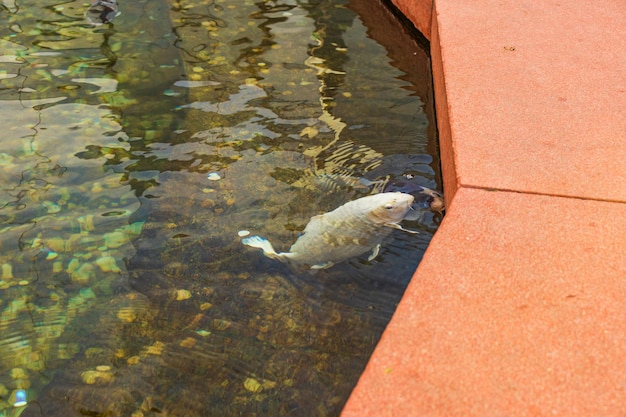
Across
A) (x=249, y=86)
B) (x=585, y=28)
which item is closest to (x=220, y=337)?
(x=249, y=86)

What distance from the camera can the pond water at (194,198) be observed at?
3.05 metres

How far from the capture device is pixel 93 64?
6.00 meters

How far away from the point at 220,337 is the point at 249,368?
0.88 ft

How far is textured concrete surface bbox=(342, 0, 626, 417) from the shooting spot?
86.8 inches

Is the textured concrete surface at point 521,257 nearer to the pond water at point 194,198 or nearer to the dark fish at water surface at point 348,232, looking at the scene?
the dark fish at water surface at point 348,232

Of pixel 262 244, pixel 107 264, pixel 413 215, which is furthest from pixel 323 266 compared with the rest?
pixel 107 264

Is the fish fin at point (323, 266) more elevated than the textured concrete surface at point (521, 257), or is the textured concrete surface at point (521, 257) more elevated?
the textured concrete surface at point (521, 257)

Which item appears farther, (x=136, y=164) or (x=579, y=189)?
(x=136, y=164)

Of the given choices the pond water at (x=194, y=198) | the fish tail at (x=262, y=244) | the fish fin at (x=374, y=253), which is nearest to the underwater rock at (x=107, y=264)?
the pond water at (x=194, y=198)

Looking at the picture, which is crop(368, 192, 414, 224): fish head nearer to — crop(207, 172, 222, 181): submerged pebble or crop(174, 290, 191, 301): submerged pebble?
crop(174, 290, 191, 301): submerged pebble

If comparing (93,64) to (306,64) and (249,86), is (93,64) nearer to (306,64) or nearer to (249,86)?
(249,86)

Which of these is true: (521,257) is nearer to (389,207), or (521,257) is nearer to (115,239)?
(389,207)

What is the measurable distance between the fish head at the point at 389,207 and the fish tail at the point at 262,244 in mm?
599

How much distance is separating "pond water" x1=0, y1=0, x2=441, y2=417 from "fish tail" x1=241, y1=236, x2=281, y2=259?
0.06 metres
